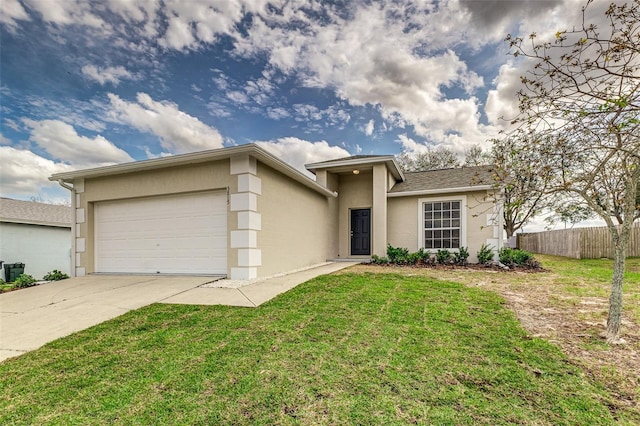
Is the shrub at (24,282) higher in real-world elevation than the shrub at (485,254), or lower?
lower

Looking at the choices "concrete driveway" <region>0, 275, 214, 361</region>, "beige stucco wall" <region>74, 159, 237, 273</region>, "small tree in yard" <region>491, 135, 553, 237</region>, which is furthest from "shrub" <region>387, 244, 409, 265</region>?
"small tree in yard" <region>491, 135, 553, 237</region>

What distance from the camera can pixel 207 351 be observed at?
3.10m

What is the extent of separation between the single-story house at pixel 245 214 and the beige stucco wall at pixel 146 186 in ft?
0.09

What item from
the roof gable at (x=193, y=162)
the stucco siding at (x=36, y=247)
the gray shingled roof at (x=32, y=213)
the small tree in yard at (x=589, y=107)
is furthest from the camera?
the gray shingled roof at (x=32, y=213)

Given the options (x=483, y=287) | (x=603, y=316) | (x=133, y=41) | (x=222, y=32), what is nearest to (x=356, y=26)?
(x=222, y=32)

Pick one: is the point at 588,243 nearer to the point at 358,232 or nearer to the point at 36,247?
the point at 358,232

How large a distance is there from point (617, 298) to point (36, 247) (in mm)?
19946

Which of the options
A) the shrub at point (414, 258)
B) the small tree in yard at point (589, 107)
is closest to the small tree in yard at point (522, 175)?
the small tree in yard at point (589, 107)

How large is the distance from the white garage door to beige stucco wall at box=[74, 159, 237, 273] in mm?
204

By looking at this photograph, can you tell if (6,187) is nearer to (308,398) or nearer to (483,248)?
(308,398)

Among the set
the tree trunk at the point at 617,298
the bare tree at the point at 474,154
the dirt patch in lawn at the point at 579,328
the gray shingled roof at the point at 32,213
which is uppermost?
the bare tree at the point at 474,154

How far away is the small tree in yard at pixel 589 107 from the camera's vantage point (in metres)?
2.91

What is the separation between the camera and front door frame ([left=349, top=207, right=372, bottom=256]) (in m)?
12.2

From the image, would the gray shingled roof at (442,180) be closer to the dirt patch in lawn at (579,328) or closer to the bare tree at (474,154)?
the dirt patch in lawn at (579,328)
